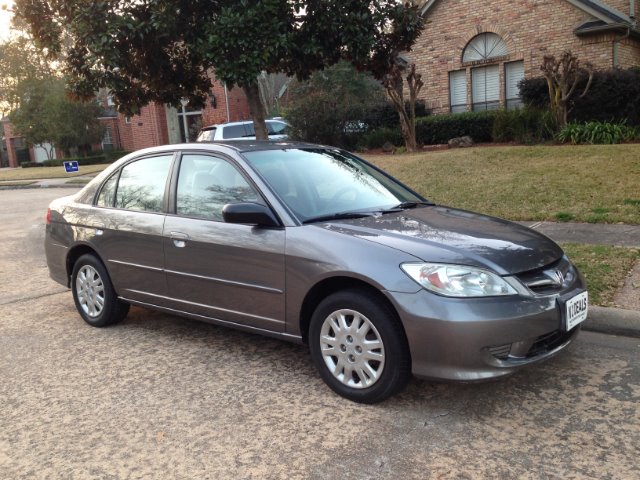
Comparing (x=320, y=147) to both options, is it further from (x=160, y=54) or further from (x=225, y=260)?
(x=160, y=54)

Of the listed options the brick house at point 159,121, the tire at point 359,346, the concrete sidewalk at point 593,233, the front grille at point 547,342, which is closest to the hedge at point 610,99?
the concrete sidewalk at point 593,233

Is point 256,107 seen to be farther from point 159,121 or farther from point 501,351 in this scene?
point 159,121

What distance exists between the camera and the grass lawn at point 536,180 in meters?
9.05

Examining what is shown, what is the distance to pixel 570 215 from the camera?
8664 millimetres

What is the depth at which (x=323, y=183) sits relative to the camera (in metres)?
4.71

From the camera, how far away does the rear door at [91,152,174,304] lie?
16.4 feet

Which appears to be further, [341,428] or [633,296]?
[633,296]

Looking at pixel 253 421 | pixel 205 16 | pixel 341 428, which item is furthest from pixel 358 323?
pixel 205 16

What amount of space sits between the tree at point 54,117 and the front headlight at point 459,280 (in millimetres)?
40000

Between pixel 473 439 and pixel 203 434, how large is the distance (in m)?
1.50

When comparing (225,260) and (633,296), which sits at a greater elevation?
(225,260)

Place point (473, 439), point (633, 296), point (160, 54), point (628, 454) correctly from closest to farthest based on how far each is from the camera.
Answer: point (628, 454)
point (473, 439)
point (633, 296)
point (160, 54)

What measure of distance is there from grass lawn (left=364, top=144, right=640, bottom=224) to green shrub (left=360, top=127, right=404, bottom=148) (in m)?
3.12

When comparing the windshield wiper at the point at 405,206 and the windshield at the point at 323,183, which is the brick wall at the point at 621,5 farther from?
the windshield wiper at the point at 405,206
